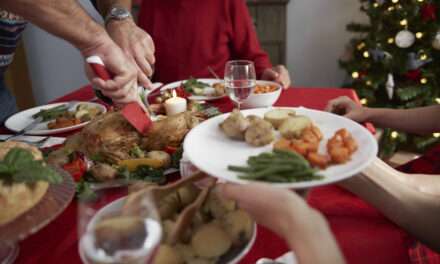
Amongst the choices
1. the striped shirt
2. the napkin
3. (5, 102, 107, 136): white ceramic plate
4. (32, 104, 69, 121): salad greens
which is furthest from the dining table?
the striped shirt

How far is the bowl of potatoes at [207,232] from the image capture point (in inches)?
23.3

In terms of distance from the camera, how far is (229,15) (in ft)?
7.74

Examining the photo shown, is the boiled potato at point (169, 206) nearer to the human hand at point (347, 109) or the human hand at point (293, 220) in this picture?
the human hand at point (293, 220)

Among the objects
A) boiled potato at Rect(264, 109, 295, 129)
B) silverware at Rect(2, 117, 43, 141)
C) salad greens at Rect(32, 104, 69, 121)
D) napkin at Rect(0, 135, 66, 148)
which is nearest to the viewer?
boiled potato at Rect(264, 109, 295, 129)

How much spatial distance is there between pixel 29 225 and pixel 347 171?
0.56 m

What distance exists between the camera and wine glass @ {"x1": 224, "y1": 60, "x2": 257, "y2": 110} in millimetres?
1329

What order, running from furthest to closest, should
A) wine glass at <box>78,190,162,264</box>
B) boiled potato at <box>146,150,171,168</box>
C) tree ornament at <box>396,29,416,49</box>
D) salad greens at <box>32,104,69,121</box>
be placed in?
tree ornament at <box>396,29,416,49</box>
salad greens at <box>32,104,69,121</box>
boiled potato at <box>146,150,171,168</box>
wine glass at <box>78,190,162,264</box>

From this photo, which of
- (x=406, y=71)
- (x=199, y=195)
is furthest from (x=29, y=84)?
(x=199, y=195)

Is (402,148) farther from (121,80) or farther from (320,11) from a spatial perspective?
(121,80)

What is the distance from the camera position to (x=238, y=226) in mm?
622

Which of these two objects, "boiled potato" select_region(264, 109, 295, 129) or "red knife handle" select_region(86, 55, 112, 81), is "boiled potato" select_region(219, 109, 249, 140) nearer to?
"boiled potato" select_region(264, 109, 295, 129)

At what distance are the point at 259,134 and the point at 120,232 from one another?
408mm

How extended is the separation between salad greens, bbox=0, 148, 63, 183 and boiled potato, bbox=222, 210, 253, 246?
333 millimetres

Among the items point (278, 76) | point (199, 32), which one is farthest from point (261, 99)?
point (199, 32)
